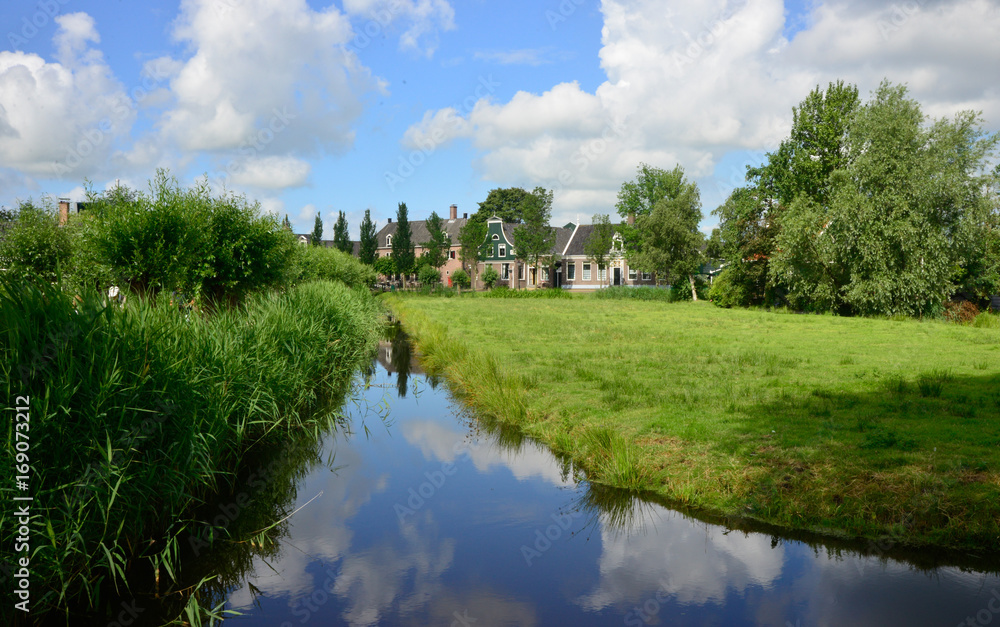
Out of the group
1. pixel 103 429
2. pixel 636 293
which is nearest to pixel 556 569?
pixel 103 429

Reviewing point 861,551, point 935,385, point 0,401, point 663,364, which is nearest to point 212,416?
point 0,401

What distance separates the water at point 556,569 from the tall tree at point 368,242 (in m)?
65.2

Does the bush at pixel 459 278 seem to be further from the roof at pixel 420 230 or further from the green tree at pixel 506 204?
the green tree at pixel 506 204

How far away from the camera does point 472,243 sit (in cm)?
6612

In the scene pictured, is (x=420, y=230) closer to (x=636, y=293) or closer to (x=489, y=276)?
(x=489, y=276)

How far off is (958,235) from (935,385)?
21029 millimetres

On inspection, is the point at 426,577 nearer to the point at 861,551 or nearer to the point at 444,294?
the point at 861,551

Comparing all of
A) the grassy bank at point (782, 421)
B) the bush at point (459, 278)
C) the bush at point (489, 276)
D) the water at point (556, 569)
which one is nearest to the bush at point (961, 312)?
the grassy bank at point (782, 421)

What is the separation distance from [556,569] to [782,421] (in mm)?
4654

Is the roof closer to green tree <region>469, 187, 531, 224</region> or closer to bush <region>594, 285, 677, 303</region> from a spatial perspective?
green tree <region>469, 187, 531, 224</region>

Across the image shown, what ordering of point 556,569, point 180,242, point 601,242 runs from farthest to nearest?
point 601,242
point 180,242
point 556,569

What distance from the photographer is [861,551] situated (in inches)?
209

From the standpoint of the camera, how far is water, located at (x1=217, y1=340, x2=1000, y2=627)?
4.56 meters

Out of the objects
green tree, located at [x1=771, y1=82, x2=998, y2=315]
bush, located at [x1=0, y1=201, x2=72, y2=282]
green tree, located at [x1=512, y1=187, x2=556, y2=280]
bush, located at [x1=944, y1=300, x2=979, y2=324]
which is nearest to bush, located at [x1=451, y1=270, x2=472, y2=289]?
green tree, located at [x1=512, y1=187, x2=556, y2=280]
